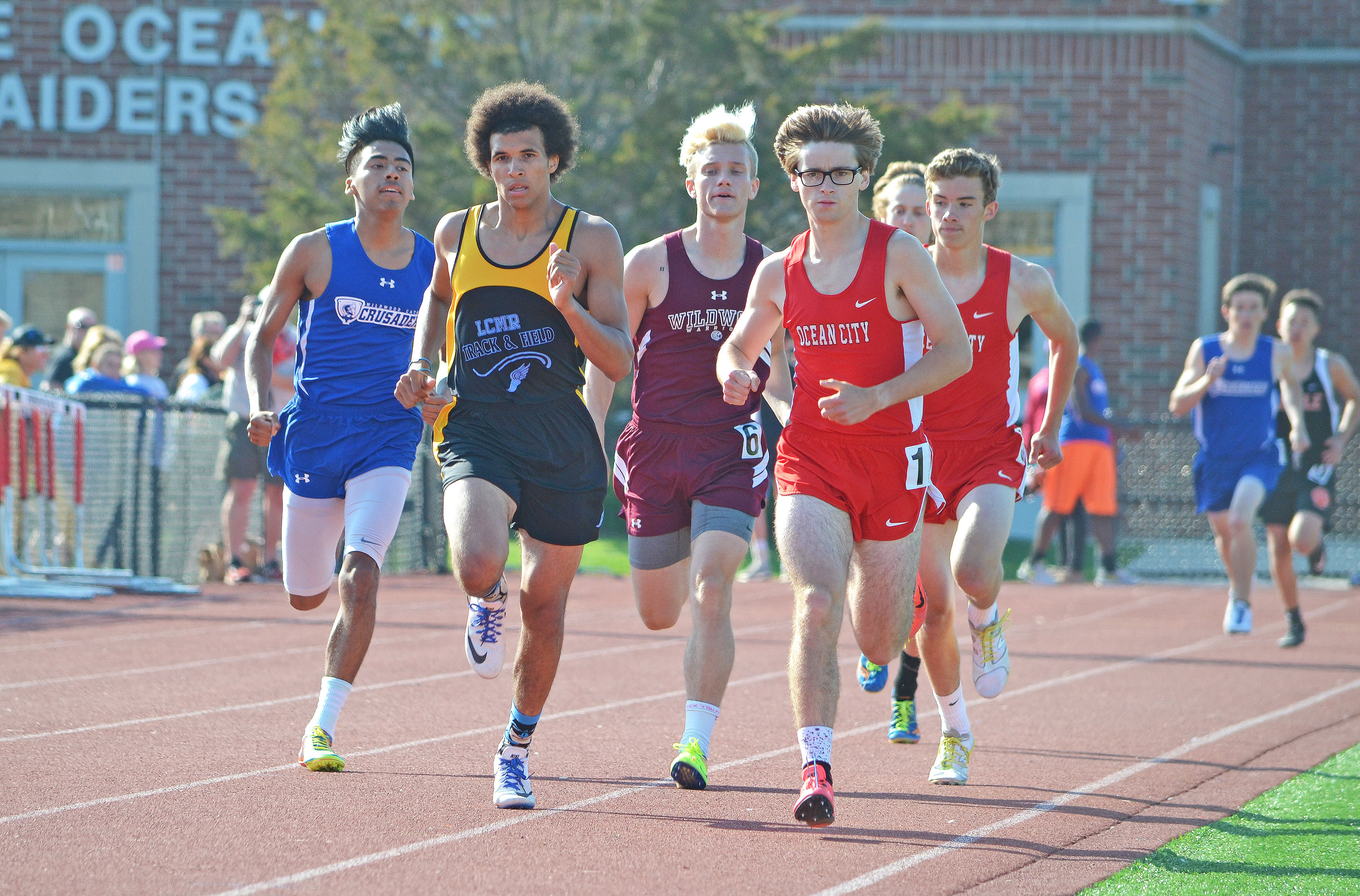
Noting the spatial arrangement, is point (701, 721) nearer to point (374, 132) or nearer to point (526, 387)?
point (526, 387)

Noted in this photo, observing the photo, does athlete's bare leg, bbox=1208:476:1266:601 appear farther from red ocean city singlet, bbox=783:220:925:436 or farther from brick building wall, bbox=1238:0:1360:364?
brick building wall, bbox=1238:0:1360:364

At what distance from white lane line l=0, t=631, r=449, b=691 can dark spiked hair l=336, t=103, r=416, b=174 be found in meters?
3.50

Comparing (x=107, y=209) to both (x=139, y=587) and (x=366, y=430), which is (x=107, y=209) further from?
(x=366, y=430)

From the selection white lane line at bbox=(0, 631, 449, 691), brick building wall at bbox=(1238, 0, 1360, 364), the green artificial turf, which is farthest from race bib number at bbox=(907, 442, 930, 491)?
brick building wall at bbox=(1238, 0, 1360, 364)

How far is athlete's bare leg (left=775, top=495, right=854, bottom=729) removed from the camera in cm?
522

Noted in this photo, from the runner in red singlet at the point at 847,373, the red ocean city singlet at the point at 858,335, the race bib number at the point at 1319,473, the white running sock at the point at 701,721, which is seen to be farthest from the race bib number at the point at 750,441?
the race bib number at the point at 1319,473

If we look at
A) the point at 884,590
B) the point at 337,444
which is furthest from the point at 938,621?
the point at 337,444

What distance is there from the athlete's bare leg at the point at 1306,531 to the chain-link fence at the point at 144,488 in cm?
806

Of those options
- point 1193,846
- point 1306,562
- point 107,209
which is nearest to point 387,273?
point 1193,846

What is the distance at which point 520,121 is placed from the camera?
227 inches

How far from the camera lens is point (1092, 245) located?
19438 millimetres

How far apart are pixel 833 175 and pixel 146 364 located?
9670 millimetres

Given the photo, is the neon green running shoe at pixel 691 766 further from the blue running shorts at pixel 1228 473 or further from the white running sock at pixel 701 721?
the blue running shorts at pixel 1228 473

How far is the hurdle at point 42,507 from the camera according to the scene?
11.9m
